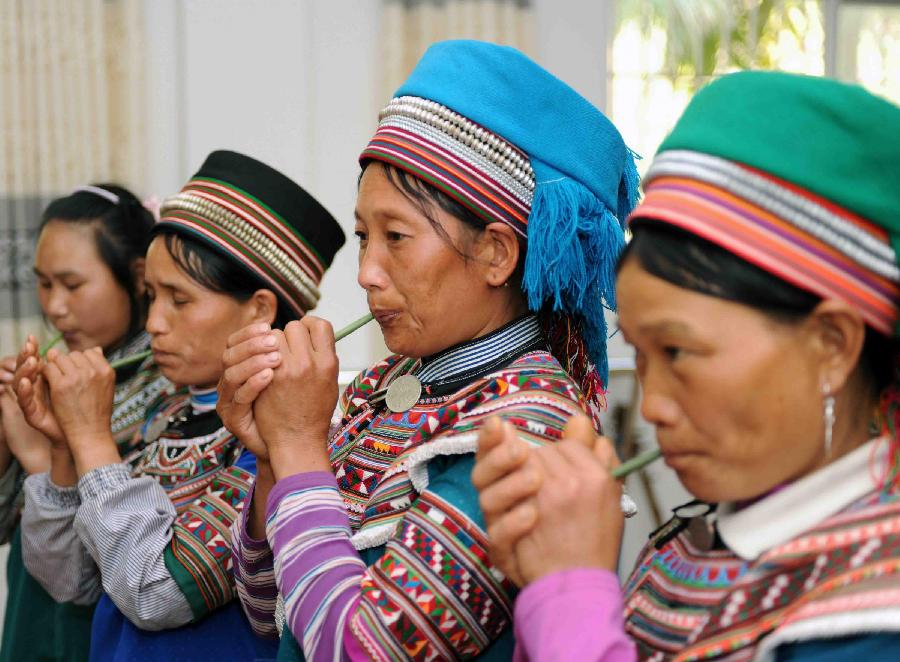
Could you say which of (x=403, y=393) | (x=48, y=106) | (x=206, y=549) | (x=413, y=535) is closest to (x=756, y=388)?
(x=413, y=535)

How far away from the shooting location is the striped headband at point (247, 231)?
2184mm

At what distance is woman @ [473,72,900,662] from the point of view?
3.37 ft

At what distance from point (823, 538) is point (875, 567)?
0.23 ft

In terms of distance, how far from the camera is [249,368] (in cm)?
160

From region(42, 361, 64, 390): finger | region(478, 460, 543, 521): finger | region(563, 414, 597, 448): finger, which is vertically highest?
region(563, 414, 597, 448): finger

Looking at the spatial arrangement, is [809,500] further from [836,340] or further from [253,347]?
[253,347]

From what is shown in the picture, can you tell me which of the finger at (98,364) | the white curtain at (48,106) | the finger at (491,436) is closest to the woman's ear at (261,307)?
the finger at (98,364)

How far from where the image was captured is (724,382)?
1035 mm

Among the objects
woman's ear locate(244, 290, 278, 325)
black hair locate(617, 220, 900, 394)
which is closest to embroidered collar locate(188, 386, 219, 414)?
woman's ear locate(244, 290, 278, 325)

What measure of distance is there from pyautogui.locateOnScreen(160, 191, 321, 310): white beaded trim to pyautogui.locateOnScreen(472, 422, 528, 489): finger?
1195 mm

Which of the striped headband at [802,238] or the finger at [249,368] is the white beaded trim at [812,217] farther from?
the finger at [249,368]

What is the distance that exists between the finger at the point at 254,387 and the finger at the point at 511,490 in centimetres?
56

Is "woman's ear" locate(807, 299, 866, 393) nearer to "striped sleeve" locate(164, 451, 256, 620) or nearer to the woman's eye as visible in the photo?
the woman's eye

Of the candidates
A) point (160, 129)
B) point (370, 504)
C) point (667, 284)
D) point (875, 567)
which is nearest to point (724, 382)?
point (667, 284)
